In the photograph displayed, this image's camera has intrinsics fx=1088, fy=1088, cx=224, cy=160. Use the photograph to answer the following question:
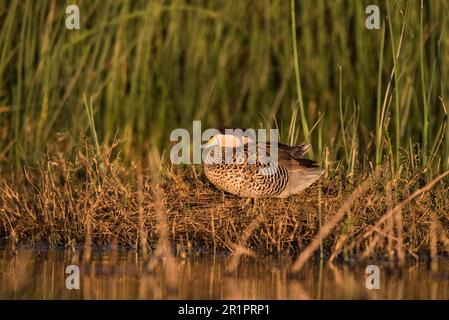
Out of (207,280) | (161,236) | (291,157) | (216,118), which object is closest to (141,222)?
(161,236)

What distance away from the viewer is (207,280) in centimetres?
554

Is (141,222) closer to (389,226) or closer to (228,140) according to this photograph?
(228,140)

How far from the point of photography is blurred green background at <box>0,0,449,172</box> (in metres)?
8.48

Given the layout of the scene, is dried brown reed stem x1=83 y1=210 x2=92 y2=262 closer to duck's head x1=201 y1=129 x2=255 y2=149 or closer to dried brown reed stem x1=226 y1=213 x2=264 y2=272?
dried brown reed stem x1=226 y1=213 x2=264 y2=272

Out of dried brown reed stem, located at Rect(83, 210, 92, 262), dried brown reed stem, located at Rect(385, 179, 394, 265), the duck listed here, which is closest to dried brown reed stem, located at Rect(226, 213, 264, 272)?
the duck

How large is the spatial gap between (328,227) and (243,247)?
49 centimetres

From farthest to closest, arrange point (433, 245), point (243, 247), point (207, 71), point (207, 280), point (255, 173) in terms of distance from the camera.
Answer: point (207, 71) → point (255, 173) → point (243, 247) → point (433, 245) → point (207, 280)

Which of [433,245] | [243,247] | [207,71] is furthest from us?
[207,71]

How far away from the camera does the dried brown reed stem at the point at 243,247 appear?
19.3 ft

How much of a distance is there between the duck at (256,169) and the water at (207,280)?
1.00 metres

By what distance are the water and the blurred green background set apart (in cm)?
206

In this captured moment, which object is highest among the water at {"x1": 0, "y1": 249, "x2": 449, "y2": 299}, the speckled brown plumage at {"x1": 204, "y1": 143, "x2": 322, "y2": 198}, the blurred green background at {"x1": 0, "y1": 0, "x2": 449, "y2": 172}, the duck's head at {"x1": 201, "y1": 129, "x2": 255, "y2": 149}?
the blurred green background at {"x1": 0, "y1": 0, "x2": 449, "y2": 172}

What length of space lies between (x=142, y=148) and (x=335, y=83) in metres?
1.82

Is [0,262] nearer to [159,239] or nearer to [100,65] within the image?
[159,239]
